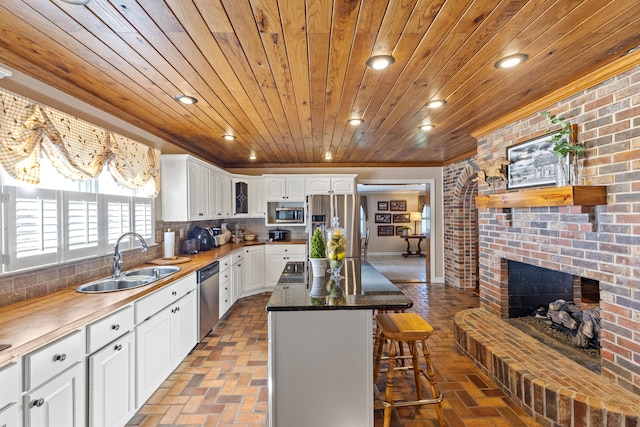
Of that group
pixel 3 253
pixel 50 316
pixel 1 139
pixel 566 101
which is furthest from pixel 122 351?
pixel 566 101

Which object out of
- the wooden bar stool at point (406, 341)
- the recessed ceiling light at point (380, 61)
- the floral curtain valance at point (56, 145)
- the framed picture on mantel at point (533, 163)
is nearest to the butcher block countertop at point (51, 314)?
the floral curtain valance at point (56, 145)

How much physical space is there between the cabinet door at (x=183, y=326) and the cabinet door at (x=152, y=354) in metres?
0.08

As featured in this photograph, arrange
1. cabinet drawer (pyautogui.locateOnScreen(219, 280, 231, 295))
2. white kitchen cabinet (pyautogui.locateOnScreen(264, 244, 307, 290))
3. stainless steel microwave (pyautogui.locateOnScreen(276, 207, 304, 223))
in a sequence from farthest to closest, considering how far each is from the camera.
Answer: stainless steel microwave (pyautogui.locateOnScreen(276, 207, 304, 223))
white kitchen cabinet (pyautogui.locateOnScreen(264, 244, 307, 290))
cabinet drawer (pyautogui.locateOnScreen(219, 280, 231, 295))

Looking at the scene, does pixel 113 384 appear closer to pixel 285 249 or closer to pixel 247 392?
pixel 247 392

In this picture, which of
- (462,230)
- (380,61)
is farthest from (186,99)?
(462,230)

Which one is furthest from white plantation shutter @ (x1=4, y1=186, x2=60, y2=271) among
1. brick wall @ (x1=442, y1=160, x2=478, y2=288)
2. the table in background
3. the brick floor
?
the table in background

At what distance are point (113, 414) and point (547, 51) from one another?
3.32 metres

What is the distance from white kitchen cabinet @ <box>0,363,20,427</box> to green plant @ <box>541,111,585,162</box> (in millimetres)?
3243

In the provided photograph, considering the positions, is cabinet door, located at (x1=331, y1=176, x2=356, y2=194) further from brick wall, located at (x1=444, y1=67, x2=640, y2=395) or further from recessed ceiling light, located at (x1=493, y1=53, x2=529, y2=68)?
recessed ceiling light, located at (x1=493, y1=53, x2=529, y2=68)

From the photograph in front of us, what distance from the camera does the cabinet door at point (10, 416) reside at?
3.88ft

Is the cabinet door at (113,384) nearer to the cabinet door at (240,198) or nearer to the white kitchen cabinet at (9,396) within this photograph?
the white kitchen cabinet at (9,396)

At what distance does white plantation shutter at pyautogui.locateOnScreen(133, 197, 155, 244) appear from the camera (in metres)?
3.20

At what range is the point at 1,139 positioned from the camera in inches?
64.6

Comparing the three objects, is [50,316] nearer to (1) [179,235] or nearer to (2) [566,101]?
(1) [179,235]
